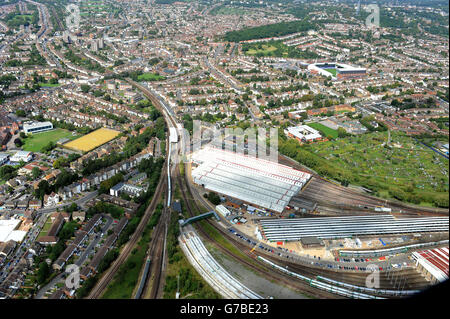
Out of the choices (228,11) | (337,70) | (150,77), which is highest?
(228,11)

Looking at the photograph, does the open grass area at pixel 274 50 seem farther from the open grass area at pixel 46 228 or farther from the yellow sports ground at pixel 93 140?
the open grass area at pixel 46 228

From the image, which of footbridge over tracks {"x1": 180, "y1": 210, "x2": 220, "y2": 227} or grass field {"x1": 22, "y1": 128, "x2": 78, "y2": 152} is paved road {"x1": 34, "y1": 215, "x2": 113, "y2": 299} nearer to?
footbridge over tracks {"x1": 180, "y1": 210, "x2": 220, "y2": 227}

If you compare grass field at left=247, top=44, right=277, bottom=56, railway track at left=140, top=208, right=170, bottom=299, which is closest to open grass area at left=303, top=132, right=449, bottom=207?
railway track at left=140, top=208, right=170, bottom=299

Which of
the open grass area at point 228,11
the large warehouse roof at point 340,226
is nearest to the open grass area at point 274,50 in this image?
the open grass area at point 228,11

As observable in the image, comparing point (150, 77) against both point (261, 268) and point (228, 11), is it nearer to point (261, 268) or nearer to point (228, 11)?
point (261, 268)

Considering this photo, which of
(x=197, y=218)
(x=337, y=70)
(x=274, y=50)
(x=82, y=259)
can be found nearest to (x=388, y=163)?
(x=197, y=218)

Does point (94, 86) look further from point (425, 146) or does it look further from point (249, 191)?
point (425, 146)
